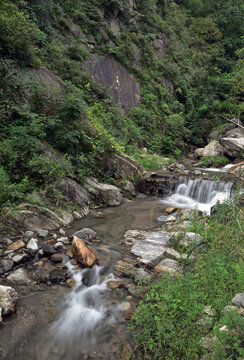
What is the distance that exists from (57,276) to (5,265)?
93 centimetres

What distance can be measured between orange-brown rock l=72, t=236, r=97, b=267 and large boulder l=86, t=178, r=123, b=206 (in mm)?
3342

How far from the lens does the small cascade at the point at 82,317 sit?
2975 millimetres

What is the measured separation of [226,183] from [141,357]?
867 cm

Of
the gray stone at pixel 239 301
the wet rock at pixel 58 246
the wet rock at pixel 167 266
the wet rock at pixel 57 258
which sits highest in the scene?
the gray stone at pixel 239 301

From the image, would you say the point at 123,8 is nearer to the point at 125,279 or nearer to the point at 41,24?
the point at 41,24

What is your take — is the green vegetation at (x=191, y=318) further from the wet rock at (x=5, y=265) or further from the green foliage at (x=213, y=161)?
the green foliage at (x=213, y=161)

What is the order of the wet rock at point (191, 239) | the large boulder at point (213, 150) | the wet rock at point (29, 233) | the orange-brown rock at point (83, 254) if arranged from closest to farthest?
the orange-brown rock at point (83, 254) < the wet rock at point (191, 239) < the wet rock at point (29, 233) < the large boulder at point (213, 150)

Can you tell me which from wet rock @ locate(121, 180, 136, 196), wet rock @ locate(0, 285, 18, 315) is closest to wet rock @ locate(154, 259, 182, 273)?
wet rock @ locate(0, 285, 18, 315)

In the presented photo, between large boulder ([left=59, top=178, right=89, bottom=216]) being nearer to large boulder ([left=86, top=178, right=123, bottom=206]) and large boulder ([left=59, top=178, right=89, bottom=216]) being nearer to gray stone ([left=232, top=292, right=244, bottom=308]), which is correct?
large boulder ([left=86, top=178, right=123, bottom=206])

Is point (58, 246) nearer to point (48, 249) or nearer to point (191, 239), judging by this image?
point (48, 249)

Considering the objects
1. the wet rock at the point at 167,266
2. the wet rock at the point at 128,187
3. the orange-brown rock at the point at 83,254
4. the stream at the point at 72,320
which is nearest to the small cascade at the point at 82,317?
the stream at the point at 72,320

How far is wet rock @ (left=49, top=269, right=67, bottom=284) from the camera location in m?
3.94

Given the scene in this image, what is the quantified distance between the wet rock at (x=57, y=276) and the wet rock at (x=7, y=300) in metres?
0.68

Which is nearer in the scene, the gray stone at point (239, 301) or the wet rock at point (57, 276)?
the gray stone at point (239, 301)
